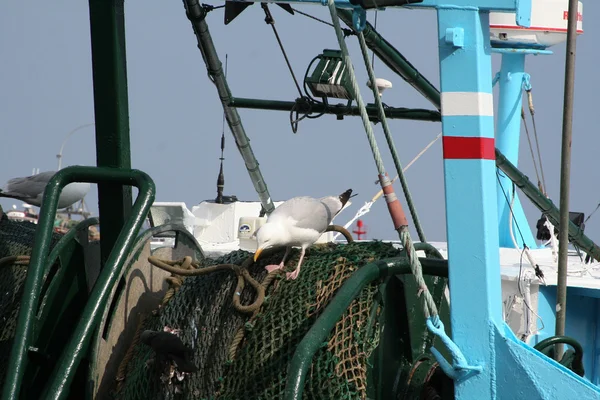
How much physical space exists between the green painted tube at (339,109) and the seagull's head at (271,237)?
4.11 feet

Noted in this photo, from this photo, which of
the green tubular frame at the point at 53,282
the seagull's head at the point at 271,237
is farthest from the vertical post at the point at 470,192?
the green tubular frame at the point at 53,282

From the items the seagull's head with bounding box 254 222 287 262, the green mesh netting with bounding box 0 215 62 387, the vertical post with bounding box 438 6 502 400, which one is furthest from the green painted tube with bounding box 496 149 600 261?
the green mesh netting with bounding box 0 215 62 387

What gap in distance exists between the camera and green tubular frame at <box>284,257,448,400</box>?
379cm

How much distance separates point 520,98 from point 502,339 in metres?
10.8

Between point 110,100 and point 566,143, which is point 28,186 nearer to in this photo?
point 110,100

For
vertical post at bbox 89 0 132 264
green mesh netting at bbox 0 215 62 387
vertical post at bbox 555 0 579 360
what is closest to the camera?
vertical post at bbox 555 0 579 360

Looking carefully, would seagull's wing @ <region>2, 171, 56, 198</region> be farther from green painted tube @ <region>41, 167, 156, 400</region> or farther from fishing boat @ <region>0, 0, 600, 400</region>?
green painted tube @ <region>41, 167, 156, 400</region>

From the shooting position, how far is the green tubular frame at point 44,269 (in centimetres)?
441

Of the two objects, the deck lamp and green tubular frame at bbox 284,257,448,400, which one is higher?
the deck lamp

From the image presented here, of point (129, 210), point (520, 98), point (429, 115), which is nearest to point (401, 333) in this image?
point (129, 210)

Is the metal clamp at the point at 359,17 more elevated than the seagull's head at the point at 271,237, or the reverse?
the metal clamp at the point at 359,17

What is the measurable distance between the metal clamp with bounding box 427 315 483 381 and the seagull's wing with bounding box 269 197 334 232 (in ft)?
5.17

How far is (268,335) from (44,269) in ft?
3.76

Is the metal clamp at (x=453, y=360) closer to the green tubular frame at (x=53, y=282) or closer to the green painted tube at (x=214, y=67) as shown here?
the green tubular frame at (x=53, y=282)
